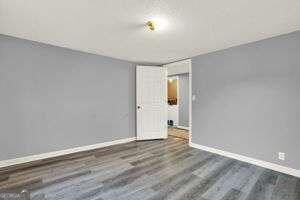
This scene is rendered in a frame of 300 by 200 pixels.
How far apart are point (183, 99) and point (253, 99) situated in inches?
139

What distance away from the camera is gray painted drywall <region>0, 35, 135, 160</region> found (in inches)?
114

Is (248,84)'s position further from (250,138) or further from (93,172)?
(93,172)

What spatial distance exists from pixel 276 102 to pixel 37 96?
13.7ft

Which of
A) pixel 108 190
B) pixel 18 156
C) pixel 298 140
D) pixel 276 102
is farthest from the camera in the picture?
pixel 18 156

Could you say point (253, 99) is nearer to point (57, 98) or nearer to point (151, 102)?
point (151, 102)

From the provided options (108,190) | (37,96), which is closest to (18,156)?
(37,96)

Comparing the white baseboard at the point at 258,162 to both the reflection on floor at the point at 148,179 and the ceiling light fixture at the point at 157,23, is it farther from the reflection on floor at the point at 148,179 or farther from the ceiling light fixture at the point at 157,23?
the ceiling light fixture at the point at 157,23

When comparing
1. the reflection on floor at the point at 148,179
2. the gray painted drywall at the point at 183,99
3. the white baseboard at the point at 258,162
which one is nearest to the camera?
the reflection on floor at the point at 148,179

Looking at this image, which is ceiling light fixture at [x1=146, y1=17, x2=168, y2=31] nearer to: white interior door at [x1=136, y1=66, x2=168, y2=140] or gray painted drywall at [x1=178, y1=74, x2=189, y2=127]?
white interior door at [x1=136, y1=66, x2=168, y2=140]

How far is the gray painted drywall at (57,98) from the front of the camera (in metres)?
2.89

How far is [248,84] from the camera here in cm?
310

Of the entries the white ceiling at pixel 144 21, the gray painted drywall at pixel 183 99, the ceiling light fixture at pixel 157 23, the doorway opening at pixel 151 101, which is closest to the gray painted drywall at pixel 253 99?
the white ceiling at pixel 144 21

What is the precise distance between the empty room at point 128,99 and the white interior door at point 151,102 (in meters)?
0.31

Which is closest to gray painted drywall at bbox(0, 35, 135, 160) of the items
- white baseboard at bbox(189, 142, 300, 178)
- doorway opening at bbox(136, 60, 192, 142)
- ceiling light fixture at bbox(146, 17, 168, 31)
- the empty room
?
the empty room
